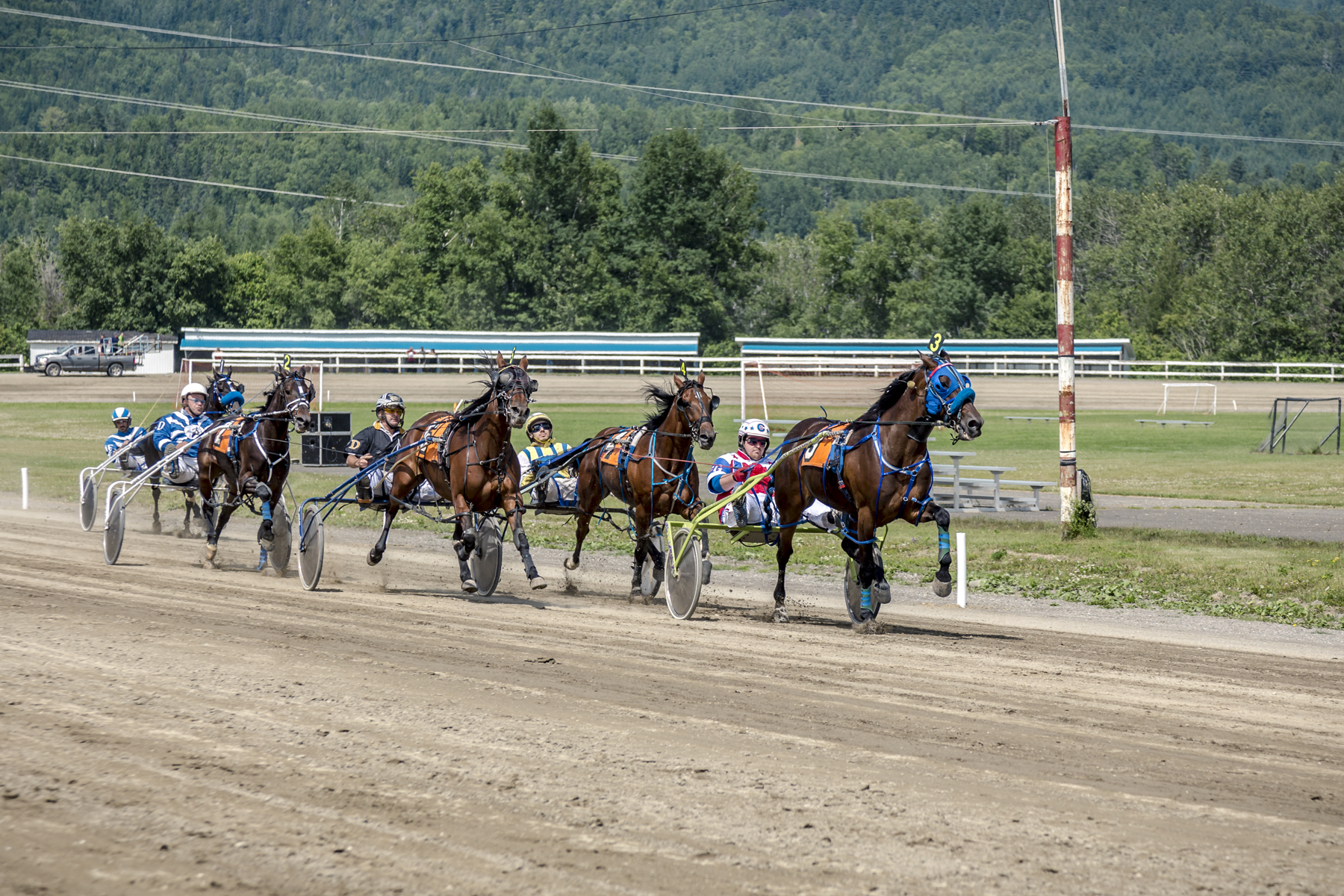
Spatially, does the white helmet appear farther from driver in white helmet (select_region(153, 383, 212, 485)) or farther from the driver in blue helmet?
the driver in blue helmet

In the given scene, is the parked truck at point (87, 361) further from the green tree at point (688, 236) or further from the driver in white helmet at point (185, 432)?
the driver in white helmet at point (185, 432)

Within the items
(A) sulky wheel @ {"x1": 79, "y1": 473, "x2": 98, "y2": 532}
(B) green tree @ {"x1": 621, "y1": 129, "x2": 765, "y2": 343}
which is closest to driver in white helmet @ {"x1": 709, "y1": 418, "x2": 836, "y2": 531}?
(A) sulky wheel @ {"x1": 79, "y1": 473, "x2": 98, "y2": 532}

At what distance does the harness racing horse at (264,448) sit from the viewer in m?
15.2

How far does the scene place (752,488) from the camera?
12.9 metres

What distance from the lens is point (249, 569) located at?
16.2m

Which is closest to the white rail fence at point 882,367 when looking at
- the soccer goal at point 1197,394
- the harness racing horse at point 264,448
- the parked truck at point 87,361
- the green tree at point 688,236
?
the soccer goal at point 1197,394

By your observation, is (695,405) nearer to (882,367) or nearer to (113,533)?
(113,533)

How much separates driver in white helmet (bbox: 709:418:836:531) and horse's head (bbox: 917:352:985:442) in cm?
170

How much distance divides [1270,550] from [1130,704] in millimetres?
9443

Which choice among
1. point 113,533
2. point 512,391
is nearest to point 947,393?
point 512,391

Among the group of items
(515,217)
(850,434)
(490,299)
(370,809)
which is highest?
(515,217)

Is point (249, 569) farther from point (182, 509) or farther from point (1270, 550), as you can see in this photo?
point (1270, 550)

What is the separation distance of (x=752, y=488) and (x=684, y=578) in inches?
45.1

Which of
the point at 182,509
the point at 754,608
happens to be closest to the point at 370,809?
the point at 754,608
